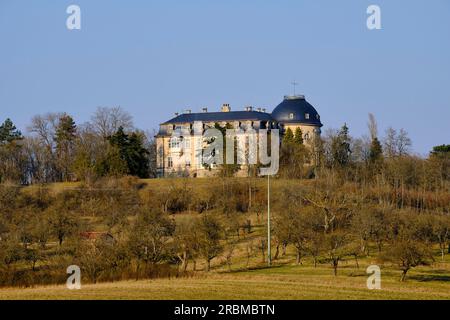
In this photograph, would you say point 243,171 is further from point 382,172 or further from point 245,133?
point 382,172

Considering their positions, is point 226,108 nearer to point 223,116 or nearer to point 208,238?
point 223,116

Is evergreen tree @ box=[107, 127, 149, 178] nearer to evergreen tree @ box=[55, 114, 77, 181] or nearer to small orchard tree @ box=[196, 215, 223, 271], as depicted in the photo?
evergreen tree @ box=[55, 114, 77, 181]

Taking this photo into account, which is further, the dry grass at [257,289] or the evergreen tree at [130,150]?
the evergreen tree at [130,150]

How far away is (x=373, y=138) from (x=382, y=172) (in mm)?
11812

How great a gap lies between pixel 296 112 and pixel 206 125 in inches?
371

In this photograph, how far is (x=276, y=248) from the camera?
4734 cm

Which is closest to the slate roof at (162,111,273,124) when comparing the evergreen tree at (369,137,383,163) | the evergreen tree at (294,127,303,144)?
the evergreen tree at (294,127,303,144)

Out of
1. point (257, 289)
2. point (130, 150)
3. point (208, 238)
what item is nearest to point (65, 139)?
point (130, 150)

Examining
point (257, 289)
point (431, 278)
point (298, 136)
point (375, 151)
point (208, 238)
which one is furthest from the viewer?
point (298, 136)

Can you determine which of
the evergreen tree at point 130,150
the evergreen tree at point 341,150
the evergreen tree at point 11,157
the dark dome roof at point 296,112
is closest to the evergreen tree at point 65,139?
the evergreen tree at point 11,157

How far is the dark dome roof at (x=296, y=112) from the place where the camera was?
87250mm

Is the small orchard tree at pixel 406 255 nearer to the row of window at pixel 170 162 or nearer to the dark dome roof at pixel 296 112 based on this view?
the row of window at pixel 170 162

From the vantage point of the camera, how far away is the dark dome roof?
87250 mm

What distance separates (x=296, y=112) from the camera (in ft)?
287
